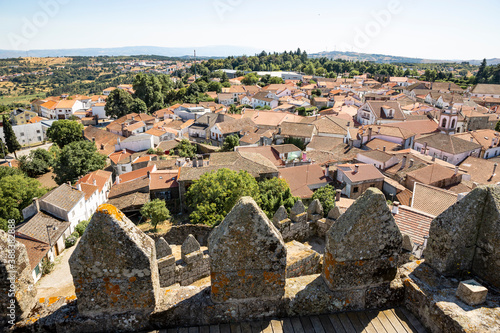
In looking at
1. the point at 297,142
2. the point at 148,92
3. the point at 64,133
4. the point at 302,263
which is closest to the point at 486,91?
the point at 297,142

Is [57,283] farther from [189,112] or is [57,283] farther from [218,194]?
[189,112]

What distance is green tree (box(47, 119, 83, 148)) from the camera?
58344 mm

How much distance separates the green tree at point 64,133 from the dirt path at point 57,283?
1726 inches

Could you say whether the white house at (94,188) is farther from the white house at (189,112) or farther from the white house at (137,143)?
the white house at (189,112)

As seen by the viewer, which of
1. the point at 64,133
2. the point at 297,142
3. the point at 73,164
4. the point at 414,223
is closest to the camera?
the point at 414,223

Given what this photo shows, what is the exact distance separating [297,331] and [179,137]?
179 ft

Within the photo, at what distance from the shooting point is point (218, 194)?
21.6m

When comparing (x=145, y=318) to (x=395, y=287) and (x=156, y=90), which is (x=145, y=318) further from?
(x=156, y=90)

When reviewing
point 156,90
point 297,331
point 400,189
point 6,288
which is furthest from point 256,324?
point 156,90

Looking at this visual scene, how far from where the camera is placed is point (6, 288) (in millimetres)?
4789

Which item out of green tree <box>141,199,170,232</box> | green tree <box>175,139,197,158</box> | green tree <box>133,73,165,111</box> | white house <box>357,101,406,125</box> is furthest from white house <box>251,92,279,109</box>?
green tree <box>141,199,170,232</box>

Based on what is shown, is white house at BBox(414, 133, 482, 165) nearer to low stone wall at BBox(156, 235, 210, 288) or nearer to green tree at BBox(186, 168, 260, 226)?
green tree at BBox(186, 168, 260, 226)

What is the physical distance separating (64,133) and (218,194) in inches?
1951

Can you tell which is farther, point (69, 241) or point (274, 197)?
point (69, 241)
